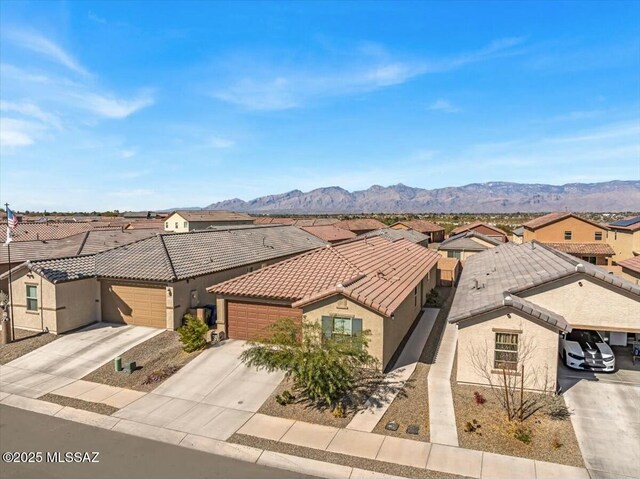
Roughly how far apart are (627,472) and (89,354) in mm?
20717

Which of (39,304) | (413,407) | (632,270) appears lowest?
(413,407)

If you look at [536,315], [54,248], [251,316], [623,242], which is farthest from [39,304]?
[623,242]

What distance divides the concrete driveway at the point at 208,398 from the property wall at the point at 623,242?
36098 millimetres

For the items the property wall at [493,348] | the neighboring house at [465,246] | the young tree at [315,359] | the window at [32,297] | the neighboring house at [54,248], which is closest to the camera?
the young tree at [315,359]

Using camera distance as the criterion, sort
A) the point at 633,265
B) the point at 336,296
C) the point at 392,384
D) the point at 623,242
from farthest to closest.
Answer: the point at 623,242
the point at 633,265
the point at 336,296
the point at 392,384

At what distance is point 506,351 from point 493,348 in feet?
1.53

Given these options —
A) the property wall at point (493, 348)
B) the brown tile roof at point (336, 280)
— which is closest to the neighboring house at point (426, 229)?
the brown tile roof at point (336, 280)

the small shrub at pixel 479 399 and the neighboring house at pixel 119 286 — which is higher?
the neighboring house at pixel 119 286

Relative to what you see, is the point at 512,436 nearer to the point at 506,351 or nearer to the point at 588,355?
the point at 506,351

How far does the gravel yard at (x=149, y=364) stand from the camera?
55.5ft

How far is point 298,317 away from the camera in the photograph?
65.6 ft

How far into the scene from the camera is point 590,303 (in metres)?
17.8

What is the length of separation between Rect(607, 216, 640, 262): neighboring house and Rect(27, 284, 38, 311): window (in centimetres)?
4415

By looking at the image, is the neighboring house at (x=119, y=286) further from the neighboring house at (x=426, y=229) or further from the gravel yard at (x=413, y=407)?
the neighboring house at (x=426, y=229)
